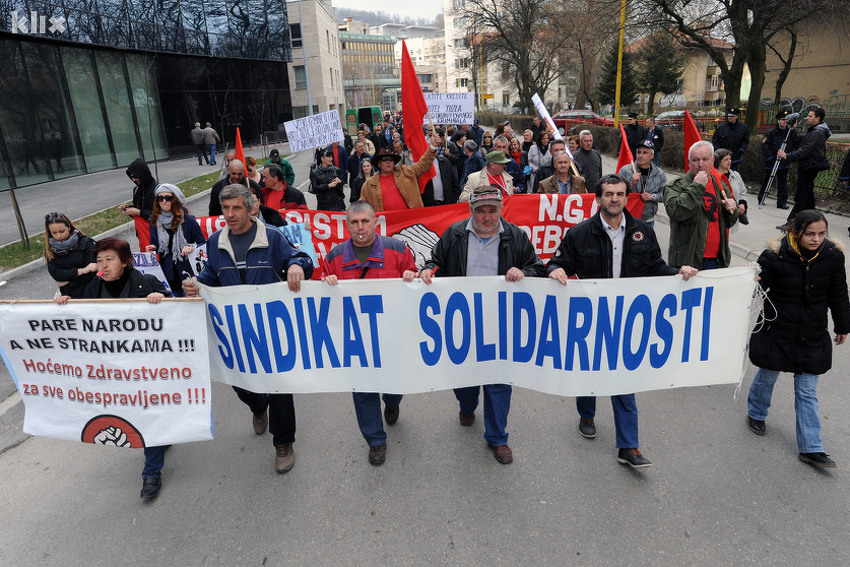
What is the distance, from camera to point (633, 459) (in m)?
3.50

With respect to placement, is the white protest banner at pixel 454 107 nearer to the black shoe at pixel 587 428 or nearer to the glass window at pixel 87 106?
the black shoe at pixel 587 428

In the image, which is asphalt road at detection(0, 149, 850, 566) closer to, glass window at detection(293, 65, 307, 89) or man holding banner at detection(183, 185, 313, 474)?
man holding banner at detection(183, 185, 313, 474)

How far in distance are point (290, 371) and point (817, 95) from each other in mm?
42763

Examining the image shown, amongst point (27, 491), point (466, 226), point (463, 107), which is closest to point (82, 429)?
point (27, 491)

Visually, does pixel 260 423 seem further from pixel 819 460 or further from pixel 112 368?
pixel 819 460

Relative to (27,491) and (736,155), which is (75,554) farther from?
(736,155)

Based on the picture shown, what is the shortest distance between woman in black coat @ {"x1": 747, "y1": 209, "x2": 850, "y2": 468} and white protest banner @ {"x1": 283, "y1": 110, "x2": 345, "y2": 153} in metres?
9.07

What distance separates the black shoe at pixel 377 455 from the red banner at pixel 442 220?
260 cm

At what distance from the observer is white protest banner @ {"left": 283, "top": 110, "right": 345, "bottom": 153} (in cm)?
1097

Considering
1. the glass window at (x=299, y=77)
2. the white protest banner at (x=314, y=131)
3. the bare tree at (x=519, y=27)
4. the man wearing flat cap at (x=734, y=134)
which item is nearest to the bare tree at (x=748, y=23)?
the man wearing flat cap at (x=734, y=134)

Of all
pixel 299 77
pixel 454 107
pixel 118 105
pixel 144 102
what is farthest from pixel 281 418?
pixel 299 77

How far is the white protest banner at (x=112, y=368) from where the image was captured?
131 inches

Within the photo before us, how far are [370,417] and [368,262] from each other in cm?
105

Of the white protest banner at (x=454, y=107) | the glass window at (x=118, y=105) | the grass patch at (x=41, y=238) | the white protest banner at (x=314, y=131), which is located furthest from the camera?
the glass window at (x=118, y=105)
